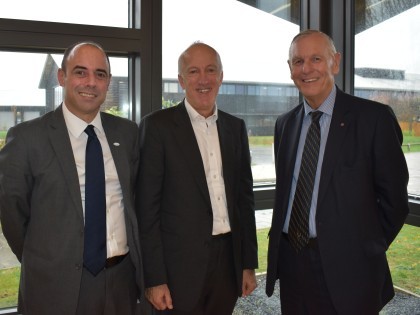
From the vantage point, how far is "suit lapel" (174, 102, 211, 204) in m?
2.08

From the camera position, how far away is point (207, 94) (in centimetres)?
220

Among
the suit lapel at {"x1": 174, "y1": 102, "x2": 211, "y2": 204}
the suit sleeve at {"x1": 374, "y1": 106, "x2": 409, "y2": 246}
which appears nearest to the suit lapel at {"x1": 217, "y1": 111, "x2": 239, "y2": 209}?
the suit lapel at {"x1": 174, "y1": 102, "x2": 211, "y2": 204}

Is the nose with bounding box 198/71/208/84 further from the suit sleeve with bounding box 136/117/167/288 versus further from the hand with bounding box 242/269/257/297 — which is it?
the hand with bounding box 242/269/257/297

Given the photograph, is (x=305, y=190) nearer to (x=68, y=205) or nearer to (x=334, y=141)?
(x=334, y=141)

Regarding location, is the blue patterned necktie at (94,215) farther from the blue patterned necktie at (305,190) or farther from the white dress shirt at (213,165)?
the blue patterned necktie at (305,190)

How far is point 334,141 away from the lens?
201cm

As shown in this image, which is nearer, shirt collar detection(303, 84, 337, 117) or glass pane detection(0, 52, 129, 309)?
shirt collar detection(303, 84, 337, 117)

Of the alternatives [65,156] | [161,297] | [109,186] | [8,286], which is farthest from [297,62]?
[8,286]

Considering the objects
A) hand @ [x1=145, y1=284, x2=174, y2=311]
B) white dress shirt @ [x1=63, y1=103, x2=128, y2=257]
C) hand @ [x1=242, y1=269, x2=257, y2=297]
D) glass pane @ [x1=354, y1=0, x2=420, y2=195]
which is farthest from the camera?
glass pane @ [x1=354, y1=0, x2=420, y2=195]

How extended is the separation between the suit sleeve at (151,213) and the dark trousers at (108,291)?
99 mm

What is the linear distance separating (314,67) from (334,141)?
1.36 feet

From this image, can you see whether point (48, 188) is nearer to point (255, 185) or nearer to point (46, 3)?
point (46, 3)

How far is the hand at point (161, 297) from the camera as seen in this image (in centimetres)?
204

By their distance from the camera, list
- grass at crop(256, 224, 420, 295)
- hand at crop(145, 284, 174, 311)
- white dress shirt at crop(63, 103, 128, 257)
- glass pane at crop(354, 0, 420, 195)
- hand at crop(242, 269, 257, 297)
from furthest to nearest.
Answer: grass at crop(256, 224, 420, 295)
glass pane at crop(354, 0, 420, 195)
hand at crop(242, 269, 257, 297)
hand at crop(145, 284, 174, 311)
white dress shirt at crop(63, 103, 128, 257)
